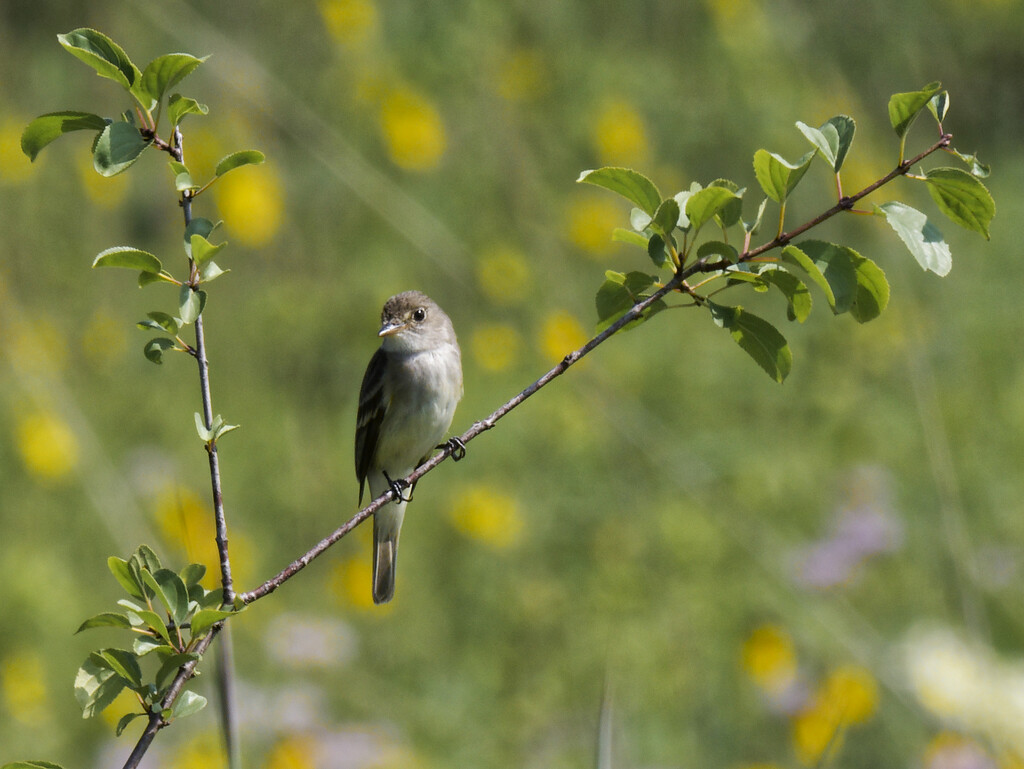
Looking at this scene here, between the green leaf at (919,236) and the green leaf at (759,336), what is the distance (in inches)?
Result: 7.6

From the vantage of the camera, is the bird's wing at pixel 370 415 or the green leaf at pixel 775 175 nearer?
the green leaf at pixel 775 175

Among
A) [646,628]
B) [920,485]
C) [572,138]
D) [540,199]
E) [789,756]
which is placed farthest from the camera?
[572,138]

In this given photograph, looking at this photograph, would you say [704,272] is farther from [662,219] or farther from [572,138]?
[572,138]

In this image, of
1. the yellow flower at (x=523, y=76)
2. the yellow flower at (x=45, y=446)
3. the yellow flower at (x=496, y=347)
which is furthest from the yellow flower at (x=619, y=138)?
the yellow flower at (x=45, y=446)

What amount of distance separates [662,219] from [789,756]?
153 inches

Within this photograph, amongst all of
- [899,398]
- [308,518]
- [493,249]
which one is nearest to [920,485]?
[899,398]

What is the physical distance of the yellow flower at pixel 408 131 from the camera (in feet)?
22.3

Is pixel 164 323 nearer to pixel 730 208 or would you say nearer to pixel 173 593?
pixel 173 593

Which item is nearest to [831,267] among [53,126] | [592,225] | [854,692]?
[53,126]

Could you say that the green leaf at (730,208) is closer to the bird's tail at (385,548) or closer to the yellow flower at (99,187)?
the bird's tail at (385,548)

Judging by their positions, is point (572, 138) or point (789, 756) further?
point (572, 138)

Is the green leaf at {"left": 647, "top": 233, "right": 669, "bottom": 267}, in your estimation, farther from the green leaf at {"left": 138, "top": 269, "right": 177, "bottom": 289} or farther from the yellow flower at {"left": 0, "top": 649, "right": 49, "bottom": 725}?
the yellow flower at {"left": 0, "top": 649, "right": 49, "bottom": 725}

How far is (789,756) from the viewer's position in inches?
188

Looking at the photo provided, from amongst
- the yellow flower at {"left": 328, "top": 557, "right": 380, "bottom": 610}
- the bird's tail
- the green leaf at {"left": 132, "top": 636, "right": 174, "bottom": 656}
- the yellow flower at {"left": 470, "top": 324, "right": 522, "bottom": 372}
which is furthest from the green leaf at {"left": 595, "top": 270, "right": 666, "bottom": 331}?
the yellow flower at {"left": 470, "top": 324, "right": 522, "bottom": 372}
